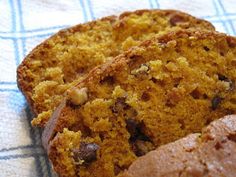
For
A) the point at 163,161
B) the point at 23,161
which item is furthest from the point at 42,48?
the point at 163,161

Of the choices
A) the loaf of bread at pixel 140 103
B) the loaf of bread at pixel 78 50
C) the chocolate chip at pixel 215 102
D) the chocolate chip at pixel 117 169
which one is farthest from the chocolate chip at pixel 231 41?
the chocolate chip at pixel 117 169

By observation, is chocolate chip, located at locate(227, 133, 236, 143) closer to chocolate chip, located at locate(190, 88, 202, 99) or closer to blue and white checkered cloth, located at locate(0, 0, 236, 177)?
chocolate chip, located at locate(190, 88, 202, 99)

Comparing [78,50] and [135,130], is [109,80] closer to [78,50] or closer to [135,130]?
[135,130]

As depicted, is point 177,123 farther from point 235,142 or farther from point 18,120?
point 18,120

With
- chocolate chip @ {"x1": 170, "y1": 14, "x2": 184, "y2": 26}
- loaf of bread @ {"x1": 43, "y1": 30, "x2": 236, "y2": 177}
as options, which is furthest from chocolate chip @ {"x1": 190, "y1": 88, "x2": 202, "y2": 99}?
chocolate chip @ {"x1": 170, "y1": 14, "x2": 184, "y2": 26}

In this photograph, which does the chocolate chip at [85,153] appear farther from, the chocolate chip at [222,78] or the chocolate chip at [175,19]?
the chocolate chip at [175,19]

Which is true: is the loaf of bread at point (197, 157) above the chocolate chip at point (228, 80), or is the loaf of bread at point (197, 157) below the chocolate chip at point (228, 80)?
below
